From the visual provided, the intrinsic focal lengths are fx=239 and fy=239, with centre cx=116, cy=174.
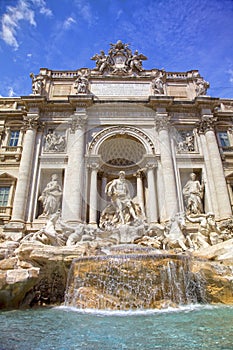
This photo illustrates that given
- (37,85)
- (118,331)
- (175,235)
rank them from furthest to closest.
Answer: (37,85)
(175,235)
(118,331)

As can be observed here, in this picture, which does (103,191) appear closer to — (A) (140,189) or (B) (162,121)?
(A) (140,189)

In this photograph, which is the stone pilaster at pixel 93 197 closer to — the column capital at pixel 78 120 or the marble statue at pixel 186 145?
the column capital at pixel 78 120

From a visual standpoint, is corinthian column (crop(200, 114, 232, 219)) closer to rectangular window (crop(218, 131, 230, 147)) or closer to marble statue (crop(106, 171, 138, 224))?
rectangular window (crop(218, 131, 230, 147))

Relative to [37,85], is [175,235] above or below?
below

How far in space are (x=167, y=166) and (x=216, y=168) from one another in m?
3.04

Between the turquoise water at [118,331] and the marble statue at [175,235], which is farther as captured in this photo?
the marble statue at [175,235]

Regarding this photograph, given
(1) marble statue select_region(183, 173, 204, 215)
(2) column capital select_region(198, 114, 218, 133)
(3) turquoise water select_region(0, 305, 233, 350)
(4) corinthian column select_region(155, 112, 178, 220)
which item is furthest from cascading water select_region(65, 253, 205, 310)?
(2) column capital select_region(198, 114, 218, 133)

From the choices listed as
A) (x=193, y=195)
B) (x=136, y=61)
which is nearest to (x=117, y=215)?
(x=193, y=195)

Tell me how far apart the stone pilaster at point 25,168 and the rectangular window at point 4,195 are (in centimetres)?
133

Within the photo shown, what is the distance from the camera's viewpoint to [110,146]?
16875 mm

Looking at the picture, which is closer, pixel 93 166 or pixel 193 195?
pixel 193 195

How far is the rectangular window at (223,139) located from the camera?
54.9ft

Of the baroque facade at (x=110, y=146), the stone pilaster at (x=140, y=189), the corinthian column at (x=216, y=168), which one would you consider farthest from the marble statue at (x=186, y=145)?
the stone pilaster at (x=140, y=189)

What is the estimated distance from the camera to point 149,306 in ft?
19.8
